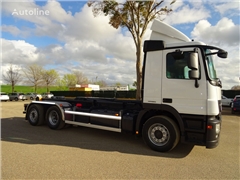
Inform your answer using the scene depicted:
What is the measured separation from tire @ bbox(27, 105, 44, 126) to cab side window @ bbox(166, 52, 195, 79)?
19.1 feet

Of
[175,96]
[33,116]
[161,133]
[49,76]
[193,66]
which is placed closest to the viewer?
[193,66]

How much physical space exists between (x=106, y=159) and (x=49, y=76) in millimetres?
56893

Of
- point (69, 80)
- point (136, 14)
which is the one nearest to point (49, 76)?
point (69, 80)

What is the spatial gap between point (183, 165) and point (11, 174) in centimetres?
359

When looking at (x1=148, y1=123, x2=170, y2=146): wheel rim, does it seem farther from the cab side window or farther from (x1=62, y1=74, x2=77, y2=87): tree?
(x1=62, y1=74, x2=77, y2=87): tree

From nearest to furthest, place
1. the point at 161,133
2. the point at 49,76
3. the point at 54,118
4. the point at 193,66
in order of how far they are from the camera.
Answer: the point at 193,66
the point at 161,133
the point at 54,118
the point at 49,76

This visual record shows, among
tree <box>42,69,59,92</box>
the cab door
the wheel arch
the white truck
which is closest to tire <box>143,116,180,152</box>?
the white truck

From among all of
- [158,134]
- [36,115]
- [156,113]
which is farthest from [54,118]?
[158,134]

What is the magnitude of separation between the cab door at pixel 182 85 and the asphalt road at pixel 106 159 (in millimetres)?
1250

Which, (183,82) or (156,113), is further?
(156,113)

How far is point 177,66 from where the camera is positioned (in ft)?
15.5

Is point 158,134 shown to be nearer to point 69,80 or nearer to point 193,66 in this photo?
point 193,66

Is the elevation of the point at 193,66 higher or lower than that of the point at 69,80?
lower

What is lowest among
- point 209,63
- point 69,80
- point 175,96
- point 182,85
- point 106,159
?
point 106,159
